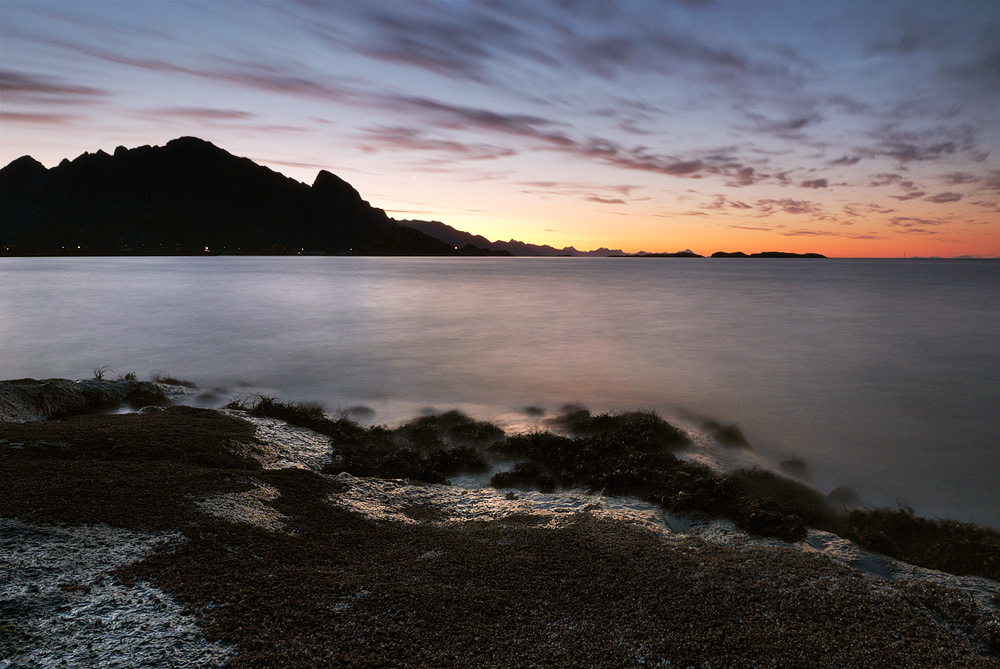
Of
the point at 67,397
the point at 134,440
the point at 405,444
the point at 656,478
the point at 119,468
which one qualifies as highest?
the point at 119,468

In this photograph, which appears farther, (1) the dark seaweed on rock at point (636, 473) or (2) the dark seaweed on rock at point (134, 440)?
(2) the dark seaweed on rock at point (134, 440)

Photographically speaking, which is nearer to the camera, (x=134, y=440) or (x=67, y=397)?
(x=134, y=440)

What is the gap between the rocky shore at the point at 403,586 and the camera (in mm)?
3326

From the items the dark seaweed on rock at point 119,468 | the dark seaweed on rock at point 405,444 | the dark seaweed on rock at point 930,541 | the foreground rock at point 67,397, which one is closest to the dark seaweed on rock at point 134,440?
the dark seaweed on rock at point 119,468

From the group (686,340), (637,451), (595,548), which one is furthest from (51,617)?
(686,340)

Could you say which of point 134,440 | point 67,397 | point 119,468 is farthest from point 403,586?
point 67,397

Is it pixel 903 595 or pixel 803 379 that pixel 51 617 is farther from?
pixel 803 379

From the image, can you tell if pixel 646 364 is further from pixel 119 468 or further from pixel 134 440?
pixel 119 468

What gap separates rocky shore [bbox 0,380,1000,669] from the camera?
3.33 m

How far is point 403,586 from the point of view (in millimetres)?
4051

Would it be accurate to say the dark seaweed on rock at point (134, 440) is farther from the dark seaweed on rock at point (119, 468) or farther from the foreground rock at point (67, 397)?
the foreground rock at point (67, 397)

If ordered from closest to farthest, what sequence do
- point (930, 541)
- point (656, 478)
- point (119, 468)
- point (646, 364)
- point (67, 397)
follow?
point (119, 468) → point (930, 541) → point (656, 478) → point (67, 397) → point (646, 364)

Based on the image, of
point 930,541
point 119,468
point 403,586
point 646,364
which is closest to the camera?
point 403,586

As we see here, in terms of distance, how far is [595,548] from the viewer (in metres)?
4.96
